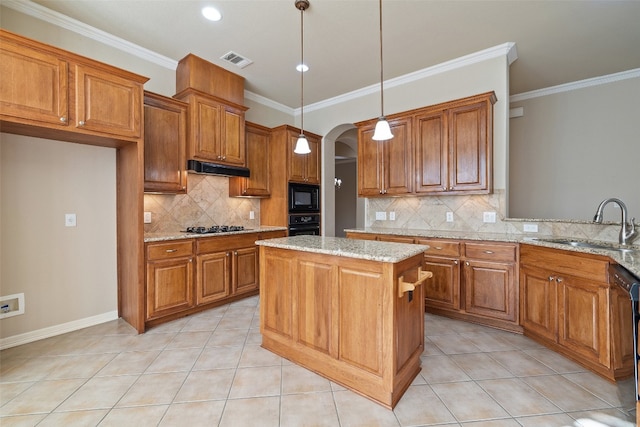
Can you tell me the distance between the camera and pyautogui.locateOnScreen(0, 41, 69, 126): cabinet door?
1.99 meters

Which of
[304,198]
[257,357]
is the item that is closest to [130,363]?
[257,357]

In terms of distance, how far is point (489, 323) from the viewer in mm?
2818

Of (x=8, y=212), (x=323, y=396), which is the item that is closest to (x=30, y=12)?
(x=8, y=212)

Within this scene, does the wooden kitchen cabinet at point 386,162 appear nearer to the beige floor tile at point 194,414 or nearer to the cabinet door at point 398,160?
the cabinet door at point 398,160

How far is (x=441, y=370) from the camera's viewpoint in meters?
2.08

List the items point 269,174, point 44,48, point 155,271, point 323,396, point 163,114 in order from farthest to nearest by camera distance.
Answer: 1. point 269,174
2. point 163,114
3. point 155,271
4. point 44,48
5. point 323,396

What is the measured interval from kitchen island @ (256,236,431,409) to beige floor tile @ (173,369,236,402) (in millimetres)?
466

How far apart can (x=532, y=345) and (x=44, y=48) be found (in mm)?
4712

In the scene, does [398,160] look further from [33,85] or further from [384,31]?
[33,85]

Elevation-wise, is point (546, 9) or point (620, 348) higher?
point (546, 9)

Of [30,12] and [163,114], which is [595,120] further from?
[30,12]

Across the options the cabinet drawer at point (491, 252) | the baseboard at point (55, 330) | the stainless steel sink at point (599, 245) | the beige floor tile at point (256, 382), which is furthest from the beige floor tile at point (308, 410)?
the baseboard at point (55, 330)

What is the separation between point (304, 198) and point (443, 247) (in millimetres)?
2261

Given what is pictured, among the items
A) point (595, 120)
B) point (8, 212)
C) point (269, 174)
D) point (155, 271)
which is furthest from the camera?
point (269, 174)
